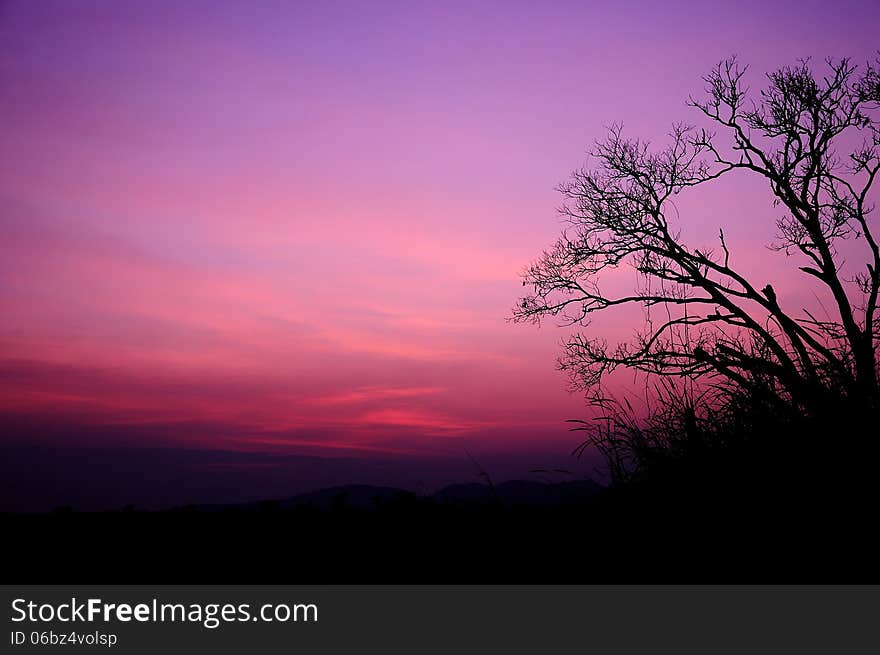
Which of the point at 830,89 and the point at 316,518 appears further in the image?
the point at 830,89

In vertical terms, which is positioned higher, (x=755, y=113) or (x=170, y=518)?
(x=755, y=113)

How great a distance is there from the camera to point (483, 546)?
3.30 metres

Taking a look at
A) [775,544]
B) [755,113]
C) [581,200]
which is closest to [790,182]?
[755,113]

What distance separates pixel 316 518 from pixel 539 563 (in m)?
1.66

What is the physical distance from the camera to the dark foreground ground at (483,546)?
291cm

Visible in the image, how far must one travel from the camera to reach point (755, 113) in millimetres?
17688

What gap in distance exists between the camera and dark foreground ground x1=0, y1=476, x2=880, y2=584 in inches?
114
